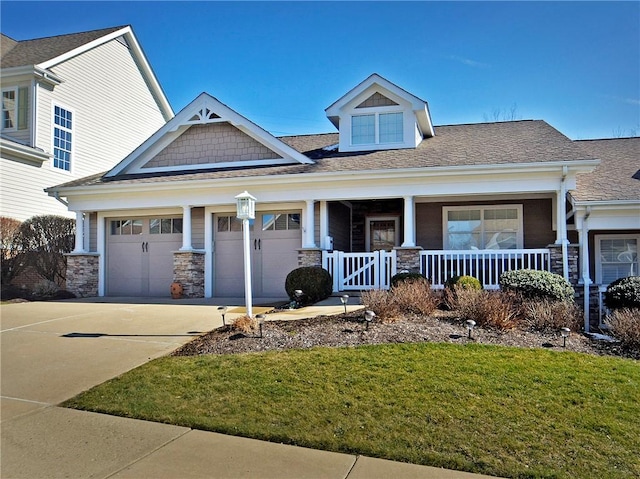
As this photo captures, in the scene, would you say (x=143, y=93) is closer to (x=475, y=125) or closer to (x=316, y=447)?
(x=475, y=125)

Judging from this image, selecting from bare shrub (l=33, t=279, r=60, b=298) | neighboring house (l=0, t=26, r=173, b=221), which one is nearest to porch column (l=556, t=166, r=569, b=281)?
bare shrub (l=33, t=279, r=60, b=298)

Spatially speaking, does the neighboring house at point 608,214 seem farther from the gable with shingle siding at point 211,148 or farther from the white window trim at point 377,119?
the gable with shingle siding at point 211,148

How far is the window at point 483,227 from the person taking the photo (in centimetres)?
1425

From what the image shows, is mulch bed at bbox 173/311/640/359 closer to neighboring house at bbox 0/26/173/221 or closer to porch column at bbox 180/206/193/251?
porch column at bbox 180/206/193/251

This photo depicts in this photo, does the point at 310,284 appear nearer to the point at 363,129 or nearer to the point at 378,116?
the point at 363,129

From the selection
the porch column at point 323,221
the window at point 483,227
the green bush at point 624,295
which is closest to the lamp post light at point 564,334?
the green bush at point 624,295

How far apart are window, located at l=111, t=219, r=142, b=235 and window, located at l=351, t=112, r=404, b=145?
7159 mm

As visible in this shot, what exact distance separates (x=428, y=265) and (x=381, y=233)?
3.53 m

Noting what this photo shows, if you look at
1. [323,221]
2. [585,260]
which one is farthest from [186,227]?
[585,260]

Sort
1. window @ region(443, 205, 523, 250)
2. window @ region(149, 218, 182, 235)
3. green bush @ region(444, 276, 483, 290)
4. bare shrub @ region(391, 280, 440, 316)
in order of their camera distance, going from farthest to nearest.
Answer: window @ region(149, 218, 182, 235) < window @ region(443, 205, 523, 250) < green bush @ region(444, 276, 483, 290) < bare shrub @ region(391, 280, 440, 316)

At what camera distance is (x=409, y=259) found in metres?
12.4

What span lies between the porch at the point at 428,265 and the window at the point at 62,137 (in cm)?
1165

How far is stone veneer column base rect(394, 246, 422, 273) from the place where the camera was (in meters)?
12.4

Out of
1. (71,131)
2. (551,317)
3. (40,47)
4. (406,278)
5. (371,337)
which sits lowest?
(371,337)
